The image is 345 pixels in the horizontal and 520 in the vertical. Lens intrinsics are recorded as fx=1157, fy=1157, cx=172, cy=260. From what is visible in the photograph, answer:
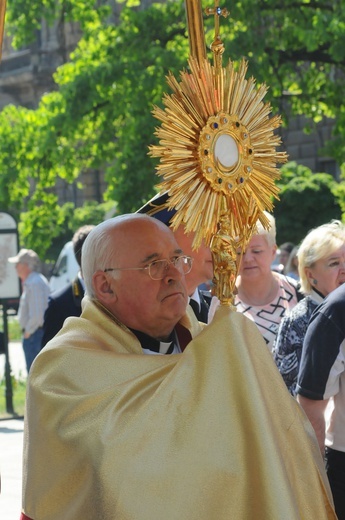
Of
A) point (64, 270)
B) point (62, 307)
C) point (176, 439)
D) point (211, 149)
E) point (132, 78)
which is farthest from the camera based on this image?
point (64, 270)

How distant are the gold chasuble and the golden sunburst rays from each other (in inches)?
11.2

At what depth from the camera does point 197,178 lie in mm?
2854

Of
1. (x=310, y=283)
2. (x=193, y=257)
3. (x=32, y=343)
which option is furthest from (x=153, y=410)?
(x=32, y=343)

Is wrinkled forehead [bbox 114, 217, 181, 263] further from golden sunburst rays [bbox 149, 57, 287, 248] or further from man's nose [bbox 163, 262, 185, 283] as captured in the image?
golden sunburst rays [bbox 149, 57, 287, 248]

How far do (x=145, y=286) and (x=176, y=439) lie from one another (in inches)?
23.0

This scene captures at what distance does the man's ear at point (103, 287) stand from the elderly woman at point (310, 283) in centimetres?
177

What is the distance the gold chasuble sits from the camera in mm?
2662

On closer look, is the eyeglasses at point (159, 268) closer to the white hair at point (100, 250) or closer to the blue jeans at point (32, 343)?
the white hair at point (100, 250)

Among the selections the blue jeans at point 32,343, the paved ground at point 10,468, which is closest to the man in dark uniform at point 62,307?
the paved ground at point 10,468

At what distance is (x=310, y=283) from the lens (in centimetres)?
515

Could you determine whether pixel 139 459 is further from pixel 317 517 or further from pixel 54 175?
pixel 54 175

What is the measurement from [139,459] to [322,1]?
1062cm

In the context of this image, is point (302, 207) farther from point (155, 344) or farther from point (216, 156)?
point (216, 156)

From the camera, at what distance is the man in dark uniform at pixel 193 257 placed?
395 centimetres
